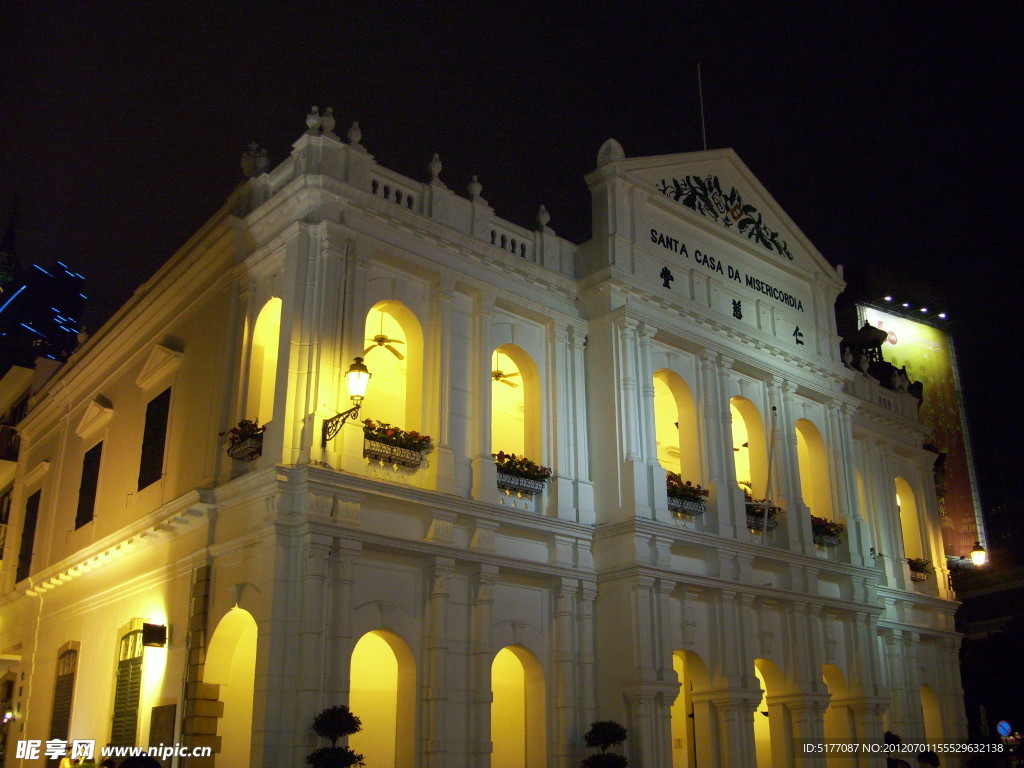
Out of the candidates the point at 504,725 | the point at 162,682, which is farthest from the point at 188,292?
the point at 504,725

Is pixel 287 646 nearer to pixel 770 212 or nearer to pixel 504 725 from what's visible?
pixel 504 725

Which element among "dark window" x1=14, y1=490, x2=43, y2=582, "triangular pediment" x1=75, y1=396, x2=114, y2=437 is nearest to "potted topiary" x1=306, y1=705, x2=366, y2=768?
"triangular pediment" x1=75, y1=396, x2=114, y2=437

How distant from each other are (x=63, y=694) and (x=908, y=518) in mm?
23378

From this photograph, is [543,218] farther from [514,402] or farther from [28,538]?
[28,538]

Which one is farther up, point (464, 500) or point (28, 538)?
point (28, 538)

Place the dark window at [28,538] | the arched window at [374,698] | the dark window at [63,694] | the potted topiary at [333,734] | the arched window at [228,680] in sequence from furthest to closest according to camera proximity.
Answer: the dark window at [28,538]
the dark window at [63,694]
the arched window at [374,698]
the arched window at [228,680]
the potted topiary at [333,734]

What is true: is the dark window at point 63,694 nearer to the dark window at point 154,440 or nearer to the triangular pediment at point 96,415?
the dark window at point 154,440

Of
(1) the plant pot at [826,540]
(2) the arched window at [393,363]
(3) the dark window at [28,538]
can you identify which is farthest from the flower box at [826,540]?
(3) the dark window at [28,538]

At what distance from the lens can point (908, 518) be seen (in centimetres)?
3100

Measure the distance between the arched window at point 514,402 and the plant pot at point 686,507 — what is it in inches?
118

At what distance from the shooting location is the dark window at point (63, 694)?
22109 mm

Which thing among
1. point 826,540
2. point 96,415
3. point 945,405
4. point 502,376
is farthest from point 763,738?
point 945,405

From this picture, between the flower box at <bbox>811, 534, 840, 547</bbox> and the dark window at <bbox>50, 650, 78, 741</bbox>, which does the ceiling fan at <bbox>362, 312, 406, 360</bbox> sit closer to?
the dark window at <bbox>50, 650, 78, 741</bbox>

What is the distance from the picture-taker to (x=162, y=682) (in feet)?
59.4
